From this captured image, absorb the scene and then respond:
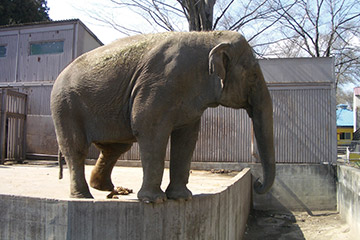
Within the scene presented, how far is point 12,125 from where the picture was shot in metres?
13.9

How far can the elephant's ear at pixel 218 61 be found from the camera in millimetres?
3426

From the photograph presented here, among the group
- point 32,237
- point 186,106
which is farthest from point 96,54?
point 32,237

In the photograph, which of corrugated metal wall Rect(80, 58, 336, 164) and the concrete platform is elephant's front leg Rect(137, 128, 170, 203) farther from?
corrugated metal wall Rect(80, 58, 336, 164)

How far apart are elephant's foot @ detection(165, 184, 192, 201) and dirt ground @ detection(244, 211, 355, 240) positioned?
5.89 metres

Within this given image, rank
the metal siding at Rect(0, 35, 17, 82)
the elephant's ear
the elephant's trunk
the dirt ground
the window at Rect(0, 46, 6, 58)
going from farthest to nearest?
the window at Rect(0, 46, 6, 58) < the metal siding at Rect(0, 35, 17, 82) < the dirt ground < the elephant's trunk < the elephant's ear

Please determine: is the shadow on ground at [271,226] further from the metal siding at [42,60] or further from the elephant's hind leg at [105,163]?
the metal siding at [42,60]

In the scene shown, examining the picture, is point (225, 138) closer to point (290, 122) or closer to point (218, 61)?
point (290, 122)

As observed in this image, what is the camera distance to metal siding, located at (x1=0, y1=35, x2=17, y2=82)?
16062mm

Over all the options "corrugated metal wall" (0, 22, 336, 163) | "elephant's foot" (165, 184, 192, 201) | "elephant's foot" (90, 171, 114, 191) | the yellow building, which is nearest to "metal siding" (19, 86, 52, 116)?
"corrugated metal wall" (0, 22, 336, 163)

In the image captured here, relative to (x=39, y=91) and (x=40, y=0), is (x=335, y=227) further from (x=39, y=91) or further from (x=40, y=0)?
(x=40, y=0)

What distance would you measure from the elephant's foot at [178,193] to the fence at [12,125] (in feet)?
36.8

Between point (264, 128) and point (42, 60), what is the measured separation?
46.7 feet

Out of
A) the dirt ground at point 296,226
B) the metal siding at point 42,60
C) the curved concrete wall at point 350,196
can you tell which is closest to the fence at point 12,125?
the metal siding at point 42,60

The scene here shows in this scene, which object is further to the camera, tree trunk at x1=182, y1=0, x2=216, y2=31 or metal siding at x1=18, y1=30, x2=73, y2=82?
metal siding at x1=18, y1=30, x2=73, y2=82
